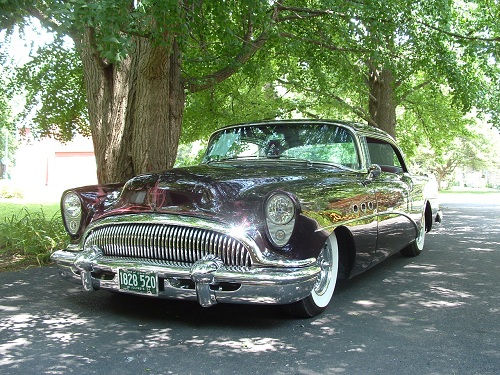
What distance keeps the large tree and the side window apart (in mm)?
1987

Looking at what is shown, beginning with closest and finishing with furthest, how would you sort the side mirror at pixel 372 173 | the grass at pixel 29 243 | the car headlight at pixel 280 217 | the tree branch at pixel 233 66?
the car headlight at pixel 280 217, the side mirror at pixel 372 173, the grass at pixel 29 243, the tree branch at pixel 233 66

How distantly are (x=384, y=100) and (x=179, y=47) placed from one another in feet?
33.3

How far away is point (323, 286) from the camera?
429cm

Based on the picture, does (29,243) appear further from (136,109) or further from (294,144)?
(294,144)

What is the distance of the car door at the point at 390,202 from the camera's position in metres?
5.10

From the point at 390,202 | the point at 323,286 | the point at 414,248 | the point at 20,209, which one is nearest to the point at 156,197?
the point at 323,286

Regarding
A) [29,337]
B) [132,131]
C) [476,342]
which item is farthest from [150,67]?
[476,342]

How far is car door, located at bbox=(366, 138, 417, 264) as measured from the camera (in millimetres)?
5102

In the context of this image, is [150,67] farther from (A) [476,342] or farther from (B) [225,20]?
(A) [476,342]

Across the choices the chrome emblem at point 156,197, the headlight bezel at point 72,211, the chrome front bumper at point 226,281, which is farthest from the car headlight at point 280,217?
the headlight bezel at point 72,211

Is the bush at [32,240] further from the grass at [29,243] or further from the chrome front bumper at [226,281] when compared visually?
the chrome front bumper at [226,281]

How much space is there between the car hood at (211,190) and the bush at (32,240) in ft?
10.0

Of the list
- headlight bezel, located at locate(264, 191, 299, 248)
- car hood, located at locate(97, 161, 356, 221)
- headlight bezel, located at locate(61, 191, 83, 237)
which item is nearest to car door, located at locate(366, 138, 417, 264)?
car hood, located at locate(97, 161, 356, 221)

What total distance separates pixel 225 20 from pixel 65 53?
511 centimetres
